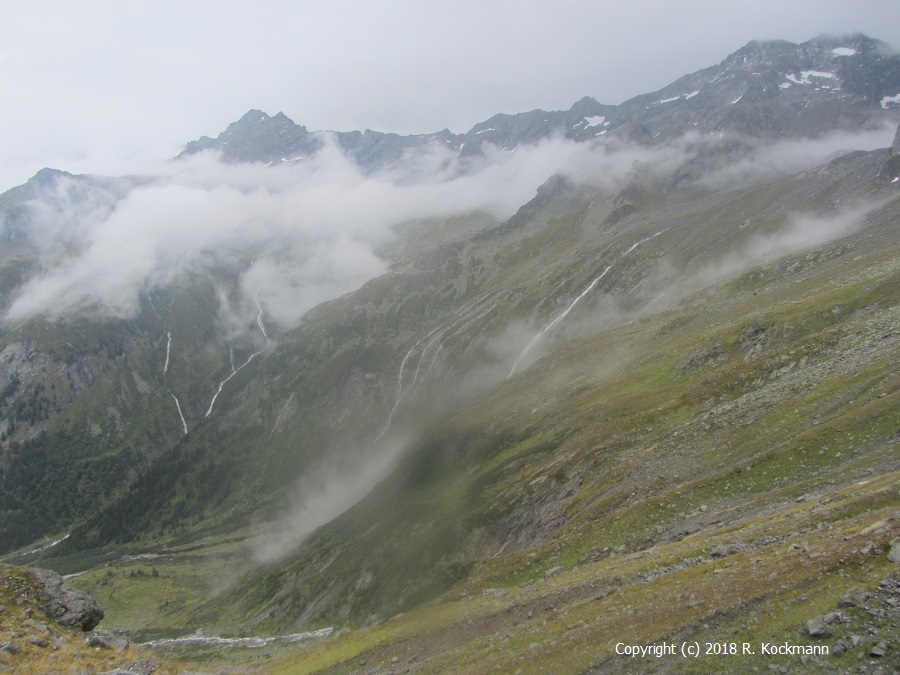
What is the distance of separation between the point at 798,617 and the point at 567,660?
12.3 metres

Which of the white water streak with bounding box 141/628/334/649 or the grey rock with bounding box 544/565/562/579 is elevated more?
the grey rock with bounding box 544/565/562/579

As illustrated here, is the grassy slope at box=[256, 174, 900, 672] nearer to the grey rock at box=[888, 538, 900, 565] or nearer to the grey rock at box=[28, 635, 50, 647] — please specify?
the grey rock at box=[888, 538, 900, 565]

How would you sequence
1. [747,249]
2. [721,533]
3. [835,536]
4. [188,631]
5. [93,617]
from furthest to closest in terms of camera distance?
[747,249], [188,631], [721,533], [93,617], [835,536]

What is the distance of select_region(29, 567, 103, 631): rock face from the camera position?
33406 mm

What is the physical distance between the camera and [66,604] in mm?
34469

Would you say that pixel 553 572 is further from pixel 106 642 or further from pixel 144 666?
pixel 106 642

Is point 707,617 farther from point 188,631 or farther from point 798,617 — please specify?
point 188,631

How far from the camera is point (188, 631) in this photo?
516 ft

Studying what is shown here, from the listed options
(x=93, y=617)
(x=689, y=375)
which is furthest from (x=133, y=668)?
(x=689, y=375)

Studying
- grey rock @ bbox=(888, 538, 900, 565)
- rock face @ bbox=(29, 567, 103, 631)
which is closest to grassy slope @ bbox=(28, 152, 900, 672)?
grey rock @ bbox=(888, 538, 900, 565)

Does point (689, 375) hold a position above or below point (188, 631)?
above

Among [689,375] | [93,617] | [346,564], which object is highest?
[93,617]

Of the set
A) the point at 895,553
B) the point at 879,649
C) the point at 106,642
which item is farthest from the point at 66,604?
the point at 895,553

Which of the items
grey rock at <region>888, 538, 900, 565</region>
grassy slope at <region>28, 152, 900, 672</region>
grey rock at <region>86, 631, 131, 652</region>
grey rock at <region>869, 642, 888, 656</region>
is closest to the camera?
grey rock at <region>869, 642, 888, 656</region>
